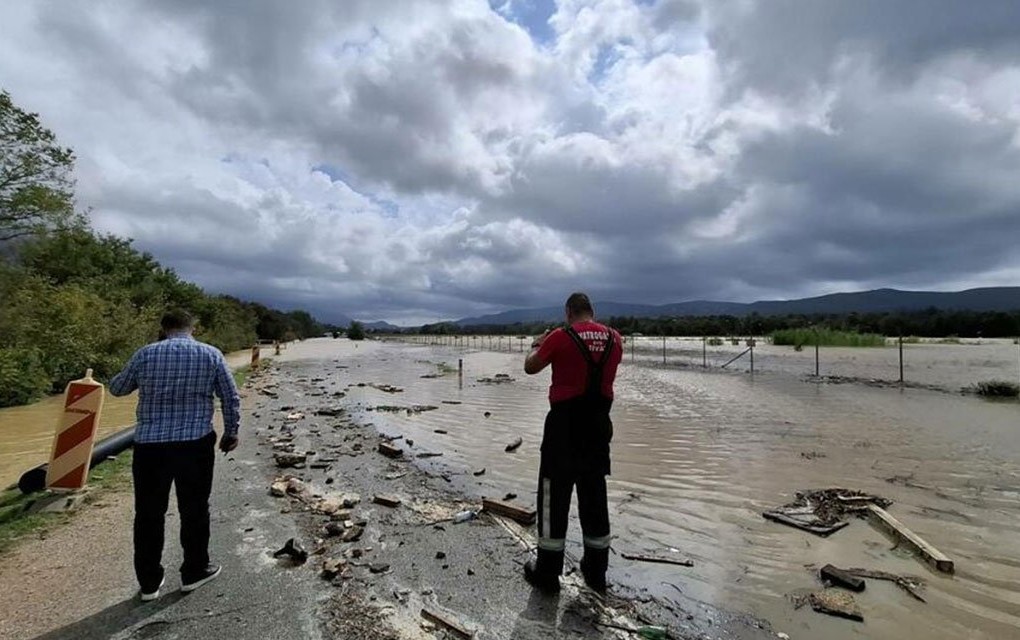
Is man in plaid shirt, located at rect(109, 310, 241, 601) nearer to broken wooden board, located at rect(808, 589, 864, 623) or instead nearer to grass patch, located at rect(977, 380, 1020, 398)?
broken wooden board, located at rect(808, 589, 864, 623)

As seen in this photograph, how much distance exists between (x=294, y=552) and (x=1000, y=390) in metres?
25.5

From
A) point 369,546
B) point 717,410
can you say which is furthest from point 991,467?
point 369,546

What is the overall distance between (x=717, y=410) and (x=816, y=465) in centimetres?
746

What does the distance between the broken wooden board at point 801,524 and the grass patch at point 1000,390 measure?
1965 centimetres

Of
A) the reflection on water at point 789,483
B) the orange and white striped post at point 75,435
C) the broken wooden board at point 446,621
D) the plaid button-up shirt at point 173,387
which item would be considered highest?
the plaid button-up shirt at point 173,387

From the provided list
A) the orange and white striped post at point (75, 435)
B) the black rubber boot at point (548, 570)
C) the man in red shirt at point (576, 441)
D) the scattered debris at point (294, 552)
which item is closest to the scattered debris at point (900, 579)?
the man in red shirt at point (576, 441)

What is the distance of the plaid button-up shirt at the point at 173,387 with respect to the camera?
12.5 feet

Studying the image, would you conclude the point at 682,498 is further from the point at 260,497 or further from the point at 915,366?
the point at 915,366

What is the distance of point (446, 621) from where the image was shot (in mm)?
3531

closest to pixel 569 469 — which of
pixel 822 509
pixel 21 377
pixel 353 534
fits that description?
pixel 353 534

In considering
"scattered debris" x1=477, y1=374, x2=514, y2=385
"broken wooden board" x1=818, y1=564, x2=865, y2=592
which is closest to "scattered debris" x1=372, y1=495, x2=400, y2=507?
"broken wooden board" x1=818, y1=564, x2=865, y2=592

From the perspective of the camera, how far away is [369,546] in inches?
196

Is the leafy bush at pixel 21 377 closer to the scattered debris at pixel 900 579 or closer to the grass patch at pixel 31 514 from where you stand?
the grass patch at pixel 31 514

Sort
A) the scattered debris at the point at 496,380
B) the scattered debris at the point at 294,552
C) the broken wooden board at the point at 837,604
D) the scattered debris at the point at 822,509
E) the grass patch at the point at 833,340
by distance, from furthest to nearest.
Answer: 1. the grass patch at the point at 833,340
2. the scattered debris at the point at 496,380
3. the scattered debris at the point at 822,509
4. the scattered debris at the point at 294,552
5. the broken wooden board at the point at 837,604
